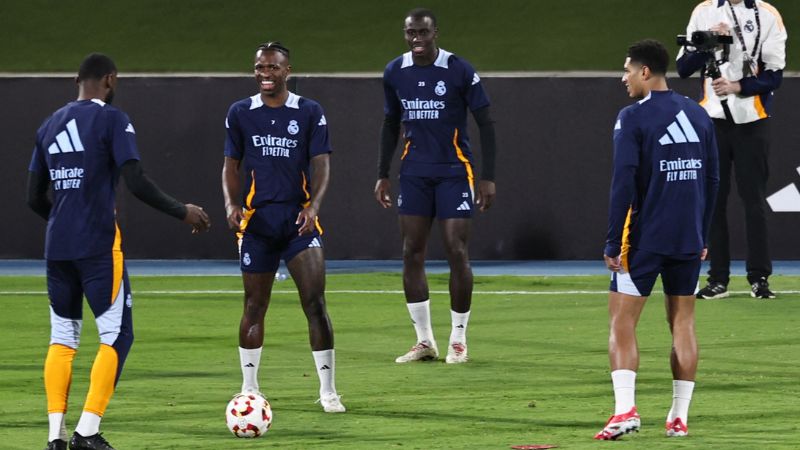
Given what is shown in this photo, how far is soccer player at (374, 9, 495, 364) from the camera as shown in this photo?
35.3 feet

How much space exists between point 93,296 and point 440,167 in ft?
12.7

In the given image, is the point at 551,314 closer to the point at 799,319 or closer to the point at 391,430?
the point at 799,319

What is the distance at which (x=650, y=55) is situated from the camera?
7.54 metres

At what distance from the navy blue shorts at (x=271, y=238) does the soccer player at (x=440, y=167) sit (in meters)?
2.14

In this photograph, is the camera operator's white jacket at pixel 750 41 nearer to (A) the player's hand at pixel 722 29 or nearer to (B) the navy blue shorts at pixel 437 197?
(A) the player's hand at pixel 722 29

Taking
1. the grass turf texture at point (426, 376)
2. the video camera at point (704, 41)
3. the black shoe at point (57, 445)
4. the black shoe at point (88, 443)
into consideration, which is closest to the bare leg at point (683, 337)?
the grass turf texture at point (426, 376)

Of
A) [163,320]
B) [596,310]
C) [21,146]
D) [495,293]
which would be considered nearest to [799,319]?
[596,310]

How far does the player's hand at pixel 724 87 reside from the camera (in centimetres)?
1329

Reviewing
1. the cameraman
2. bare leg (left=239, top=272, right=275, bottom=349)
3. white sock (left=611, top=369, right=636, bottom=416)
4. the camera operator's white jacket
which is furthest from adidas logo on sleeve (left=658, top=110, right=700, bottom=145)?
the camera operator's white jacket

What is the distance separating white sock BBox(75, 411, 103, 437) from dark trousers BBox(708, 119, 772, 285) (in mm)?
7955

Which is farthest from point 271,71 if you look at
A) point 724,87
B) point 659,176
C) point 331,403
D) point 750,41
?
point 750,41

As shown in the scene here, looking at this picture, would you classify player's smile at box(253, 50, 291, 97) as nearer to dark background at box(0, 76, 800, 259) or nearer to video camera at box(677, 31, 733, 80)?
video camera at box(677, 31, 733, 80)

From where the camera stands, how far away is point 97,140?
7367 mm

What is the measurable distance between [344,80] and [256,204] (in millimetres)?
9217
